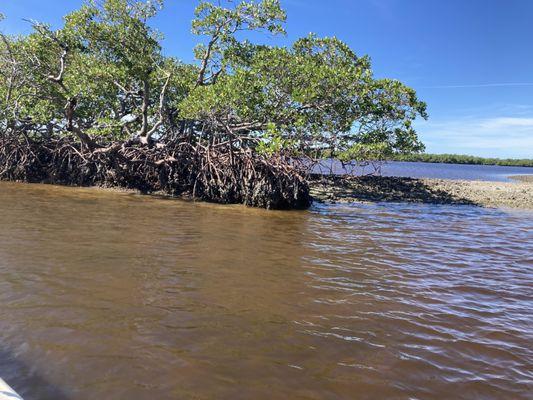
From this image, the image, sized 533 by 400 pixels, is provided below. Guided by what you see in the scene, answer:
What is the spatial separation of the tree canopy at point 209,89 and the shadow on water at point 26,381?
719 centimetres

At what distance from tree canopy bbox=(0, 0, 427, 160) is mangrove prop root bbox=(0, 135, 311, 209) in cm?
36

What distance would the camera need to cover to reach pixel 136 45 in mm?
11773

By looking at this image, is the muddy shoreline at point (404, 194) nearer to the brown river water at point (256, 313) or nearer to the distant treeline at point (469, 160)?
the brown river water at point (256, 313)

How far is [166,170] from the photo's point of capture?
11.2 m

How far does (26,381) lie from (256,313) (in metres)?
1.68

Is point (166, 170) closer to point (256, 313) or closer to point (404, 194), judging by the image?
point (404, 194)

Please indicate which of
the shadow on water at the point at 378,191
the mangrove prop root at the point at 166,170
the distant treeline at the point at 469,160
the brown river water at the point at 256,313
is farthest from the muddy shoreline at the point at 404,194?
the distant treeline at the point at 469,160

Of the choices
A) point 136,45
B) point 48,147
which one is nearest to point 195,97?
point 136,45

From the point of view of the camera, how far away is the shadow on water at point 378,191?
1255cm

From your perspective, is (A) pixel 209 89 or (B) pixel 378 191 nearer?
(A) pixel 209 89

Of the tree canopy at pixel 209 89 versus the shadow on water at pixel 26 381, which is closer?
the shadow on water at pixel 26 381

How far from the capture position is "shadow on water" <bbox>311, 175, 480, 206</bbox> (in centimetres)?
1255

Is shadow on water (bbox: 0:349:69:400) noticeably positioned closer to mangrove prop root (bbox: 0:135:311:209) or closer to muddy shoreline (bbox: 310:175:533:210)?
mangrove prop root (bbox: 0:135:311:209)

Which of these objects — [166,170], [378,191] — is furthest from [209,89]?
[378,191]
